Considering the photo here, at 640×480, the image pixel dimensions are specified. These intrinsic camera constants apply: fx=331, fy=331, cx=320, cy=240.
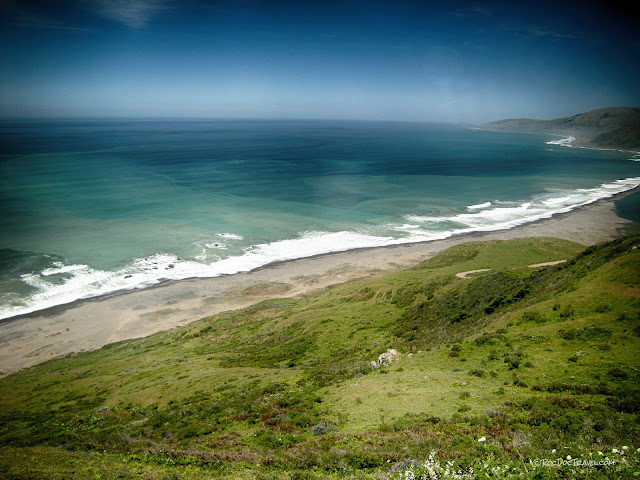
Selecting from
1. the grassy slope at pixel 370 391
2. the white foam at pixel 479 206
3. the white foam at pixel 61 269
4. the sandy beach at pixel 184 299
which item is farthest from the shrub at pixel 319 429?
the white foam at pixel 479 206

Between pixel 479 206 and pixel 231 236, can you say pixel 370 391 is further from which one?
pixel 479 206

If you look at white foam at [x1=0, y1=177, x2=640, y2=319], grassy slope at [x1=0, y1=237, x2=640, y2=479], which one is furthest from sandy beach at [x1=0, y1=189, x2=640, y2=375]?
grassy slope at [x1=0, y1=237, x2=640, y2=479]

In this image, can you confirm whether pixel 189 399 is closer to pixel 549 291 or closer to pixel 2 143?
pixel 549 291

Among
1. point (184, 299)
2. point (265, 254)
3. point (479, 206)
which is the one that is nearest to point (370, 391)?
point (184, 299)

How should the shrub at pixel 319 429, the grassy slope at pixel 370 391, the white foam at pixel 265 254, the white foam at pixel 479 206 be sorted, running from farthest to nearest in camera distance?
1. the white foam at pixel 479 206
2. the white foam at pixel 265 254
3. the shrub at pixel 319 429
4. the grassy slope at pixel 370 391

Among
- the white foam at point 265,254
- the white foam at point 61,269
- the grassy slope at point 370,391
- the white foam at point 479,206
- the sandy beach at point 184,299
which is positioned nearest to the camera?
the grassy slope at point 370,391

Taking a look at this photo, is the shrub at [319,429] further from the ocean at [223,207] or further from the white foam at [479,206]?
the white foam at [479,206]
